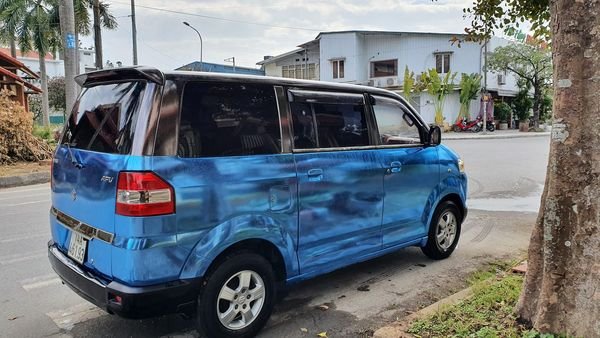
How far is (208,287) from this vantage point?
3129mm

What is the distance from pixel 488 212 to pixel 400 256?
3263mm

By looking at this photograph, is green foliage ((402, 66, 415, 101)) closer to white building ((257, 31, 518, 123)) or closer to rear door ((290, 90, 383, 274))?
white building ((257, 31, 518, 123))

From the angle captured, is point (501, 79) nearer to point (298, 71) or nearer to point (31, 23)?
point (298, 71)

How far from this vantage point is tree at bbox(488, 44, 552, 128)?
114 feet

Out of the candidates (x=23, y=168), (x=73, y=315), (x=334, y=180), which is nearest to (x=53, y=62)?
(x=23, y=168)

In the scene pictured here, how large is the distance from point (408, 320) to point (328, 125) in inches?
65.1

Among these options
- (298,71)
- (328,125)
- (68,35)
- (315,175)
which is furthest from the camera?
(298,71)

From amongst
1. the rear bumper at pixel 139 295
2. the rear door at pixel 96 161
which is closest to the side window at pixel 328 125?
the rear door at pixel 96 161

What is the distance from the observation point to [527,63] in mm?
35750

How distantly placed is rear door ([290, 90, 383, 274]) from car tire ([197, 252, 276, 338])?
1.38 feet

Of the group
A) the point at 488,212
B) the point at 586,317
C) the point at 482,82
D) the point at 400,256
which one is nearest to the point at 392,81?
the point at 482,82

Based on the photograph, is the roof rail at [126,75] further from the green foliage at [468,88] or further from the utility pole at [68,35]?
the green foliage at [468,88]

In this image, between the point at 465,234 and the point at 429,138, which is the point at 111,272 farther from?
the point at 465,234

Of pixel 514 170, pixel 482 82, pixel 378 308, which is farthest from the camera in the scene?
pixel 482 82
